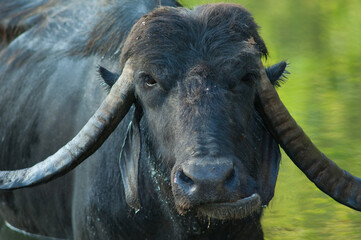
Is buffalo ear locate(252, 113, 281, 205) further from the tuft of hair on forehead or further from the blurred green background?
the blurred green background

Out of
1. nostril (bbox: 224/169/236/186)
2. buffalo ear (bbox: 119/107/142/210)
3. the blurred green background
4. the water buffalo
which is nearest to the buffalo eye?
the water buffalo

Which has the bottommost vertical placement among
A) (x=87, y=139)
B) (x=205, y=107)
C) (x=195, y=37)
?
(x=87, y=139)

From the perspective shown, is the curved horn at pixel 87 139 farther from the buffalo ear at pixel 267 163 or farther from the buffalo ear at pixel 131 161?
the buffalo ear at pixel 267 163

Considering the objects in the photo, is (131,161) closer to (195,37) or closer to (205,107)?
(205,107)

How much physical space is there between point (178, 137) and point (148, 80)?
46cm

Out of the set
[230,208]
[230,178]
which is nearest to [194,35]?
[230,178]

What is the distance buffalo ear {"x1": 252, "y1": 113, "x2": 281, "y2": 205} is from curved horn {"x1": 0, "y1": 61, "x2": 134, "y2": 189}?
802 mm

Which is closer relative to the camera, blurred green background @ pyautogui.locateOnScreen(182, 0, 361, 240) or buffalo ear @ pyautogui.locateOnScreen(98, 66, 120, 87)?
buffalo ear @ pyautogui.locateOnScreen(98, 66, 120, 87)

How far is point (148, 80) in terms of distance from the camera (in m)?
4.83

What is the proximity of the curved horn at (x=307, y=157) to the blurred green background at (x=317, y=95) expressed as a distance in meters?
0.98

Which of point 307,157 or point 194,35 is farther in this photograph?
point 307,157

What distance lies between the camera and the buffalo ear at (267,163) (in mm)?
4980

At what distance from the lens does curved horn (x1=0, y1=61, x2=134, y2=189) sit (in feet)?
16.0

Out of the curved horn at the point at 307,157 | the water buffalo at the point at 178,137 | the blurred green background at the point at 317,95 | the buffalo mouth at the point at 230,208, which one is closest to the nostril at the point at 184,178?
the water buffalo at the point at 178,137
